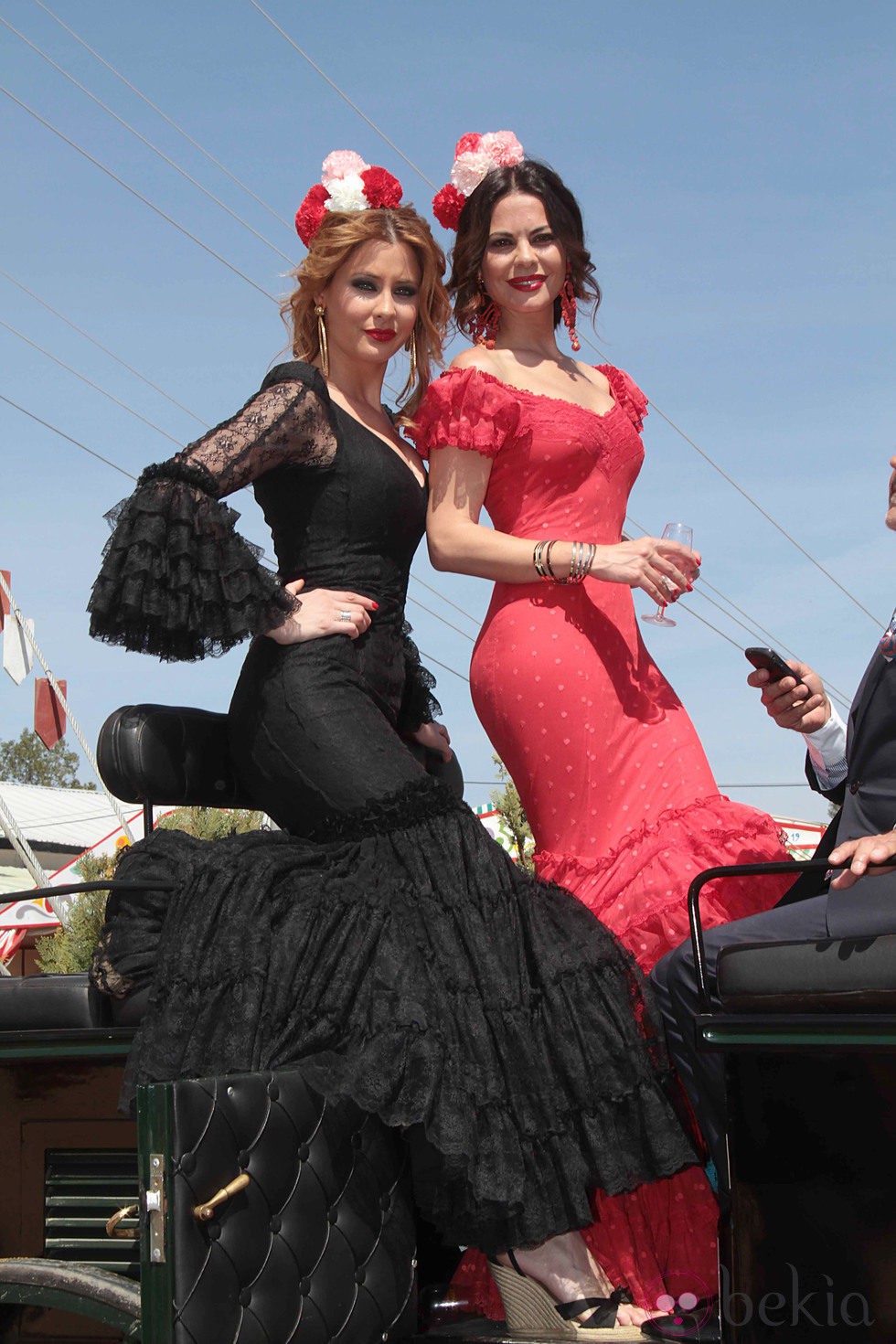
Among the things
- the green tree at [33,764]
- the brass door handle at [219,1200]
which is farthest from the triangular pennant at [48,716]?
the green tree at [33,764]

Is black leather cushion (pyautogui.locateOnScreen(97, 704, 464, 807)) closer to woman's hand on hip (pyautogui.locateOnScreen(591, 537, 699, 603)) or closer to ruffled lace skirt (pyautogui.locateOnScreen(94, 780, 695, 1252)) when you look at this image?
ruffled lace skirt (pyautogui.locateOnScreen(94, 780, 695, 1252))

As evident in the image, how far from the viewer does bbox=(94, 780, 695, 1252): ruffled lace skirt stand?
2.39 metres

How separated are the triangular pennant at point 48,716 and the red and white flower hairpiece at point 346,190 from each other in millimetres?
9912

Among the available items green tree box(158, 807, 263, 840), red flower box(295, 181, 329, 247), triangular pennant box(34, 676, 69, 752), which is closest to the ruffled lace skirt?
red flower box(295, 181, 329, 247)

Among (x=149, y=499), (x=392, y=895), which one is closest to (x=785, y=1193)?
(x=392, y=895)

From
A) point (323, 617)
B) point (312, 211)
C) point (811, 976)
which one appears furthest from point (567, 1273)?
point (312, 211)

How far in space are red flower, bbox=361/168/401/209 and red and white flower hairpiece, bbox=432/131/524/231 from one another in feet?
0.49

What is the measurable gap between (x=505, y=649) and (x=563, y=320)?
0.94 meters

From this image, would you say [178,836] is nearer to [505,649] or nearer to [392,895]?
[392,895]

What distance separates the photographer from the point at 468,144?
333 centimetres

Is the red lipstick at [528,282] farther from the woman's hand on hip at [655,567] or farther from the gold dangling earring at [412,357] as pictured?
the woman's hand on hip at [655,567]

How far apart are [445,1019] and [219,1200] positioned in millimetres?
532

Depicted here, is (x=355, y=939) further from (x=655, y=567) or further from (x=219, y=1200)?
(x=655, y=567)

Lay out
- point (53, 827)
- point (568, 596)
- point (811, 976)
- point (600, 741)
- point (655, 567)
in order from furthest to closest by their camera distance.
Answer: point (53, 827) → point (568, 596) → point (600, 741) → point (655, 567) → point (811, 976)
